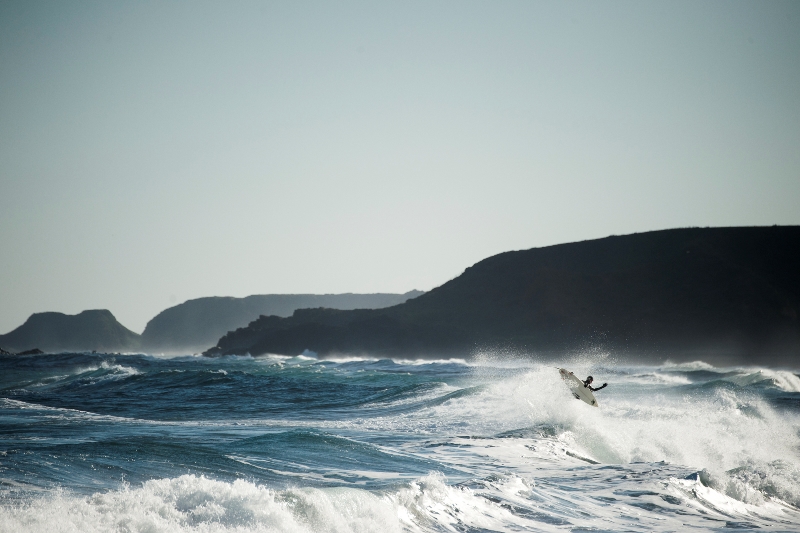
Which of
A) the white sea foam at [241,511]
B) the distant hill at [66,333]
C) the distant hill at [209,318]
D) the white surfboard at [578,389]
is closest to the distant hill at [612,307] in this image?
the white surfboard at [578,389]

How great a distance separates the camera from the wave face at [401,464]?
7.48 meters

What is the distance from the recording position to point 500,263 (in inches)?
3679

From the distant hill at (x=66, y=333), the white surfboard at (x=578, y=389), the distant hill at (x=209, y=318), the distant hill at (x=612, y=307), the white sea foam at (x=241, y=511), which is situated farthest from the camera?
the distant hill at (x=209, y=318)

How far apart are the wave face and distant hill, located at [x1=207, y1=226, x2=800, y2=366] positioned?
52.7 m

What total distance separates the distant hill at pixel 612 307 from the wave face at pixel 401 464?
5267 cm

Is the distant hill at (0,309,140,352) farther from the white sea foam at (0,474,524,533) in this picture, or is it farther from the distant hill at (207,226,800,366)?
the white sea foam at (0,474,524,533)

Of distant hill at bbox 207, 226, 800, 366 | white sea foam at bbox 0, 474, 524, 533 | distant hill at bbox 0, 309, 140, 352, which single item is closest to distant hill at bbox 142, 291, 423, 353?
distant hill at bbox 0, 309, 140, 352

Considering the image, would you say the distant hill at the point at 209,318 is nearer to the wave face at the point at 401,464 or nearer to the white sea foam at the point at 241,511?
the wave face at the point at 401,464

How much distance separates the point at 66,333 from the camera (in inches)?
6772

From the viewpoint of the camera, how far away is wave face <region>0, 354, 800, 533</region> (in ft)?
24.5

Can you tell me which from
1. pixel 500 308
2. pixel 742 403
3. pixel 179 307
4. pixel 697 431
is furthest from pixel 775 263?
pixel 179 307

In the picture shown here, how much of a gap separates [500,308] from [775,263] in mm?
32546

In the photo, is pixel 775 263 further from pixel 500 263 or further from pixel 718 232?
pixel 500 263

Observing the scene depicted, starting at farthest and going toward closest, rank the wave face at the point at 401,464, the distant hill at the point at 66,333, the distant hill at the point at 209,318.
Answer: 1. the distant hill at the point at 209,318
2. the distant hill at the point at 66,333
3. the wave face at the point at 401,464
